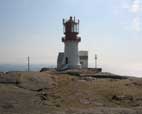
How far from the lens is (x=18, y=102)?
1800cm

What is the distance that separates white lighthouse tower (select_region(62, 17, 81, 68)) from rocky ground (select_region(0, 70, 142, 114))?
2705cm

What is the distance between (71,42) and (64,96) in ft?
106

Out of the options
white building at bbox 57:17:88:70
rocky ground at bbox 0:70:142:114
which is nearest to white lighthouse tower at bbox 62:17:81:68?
white building at bbox 57:17:88:70

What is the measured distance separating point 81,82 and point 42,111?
24.8 ft

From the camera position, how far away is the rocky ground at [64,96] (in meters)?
17.1

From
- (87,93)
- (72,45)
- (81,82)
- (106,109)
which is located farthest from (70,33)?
(106,109)

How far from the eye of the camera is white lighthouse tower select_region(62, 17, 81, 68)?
5150cm

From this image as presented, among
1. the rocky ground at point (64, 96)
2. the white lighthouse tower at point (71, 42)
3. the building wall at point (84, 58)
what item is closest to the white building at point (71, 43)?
the white lighthouse tower at point (71, 42)

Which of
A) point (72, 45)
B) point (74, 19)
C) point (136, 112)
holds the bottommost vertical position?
point (136, 112)

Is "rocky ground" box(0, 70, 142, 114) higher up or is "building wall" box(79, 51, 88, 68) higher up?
"building wall" box(79, 51, 88, 68)

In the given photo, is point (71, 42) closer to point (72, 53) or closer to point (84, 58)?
point (72, 53)

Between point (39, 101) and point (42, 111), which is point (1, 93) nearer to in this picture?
point (39, 101)

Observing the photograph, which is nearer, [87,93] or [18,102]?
[18,102]

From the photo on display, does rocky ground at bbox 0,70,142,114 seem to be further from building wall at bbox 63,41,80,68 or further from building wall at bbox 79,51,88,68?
building wall at bbox 79,51,88,68
